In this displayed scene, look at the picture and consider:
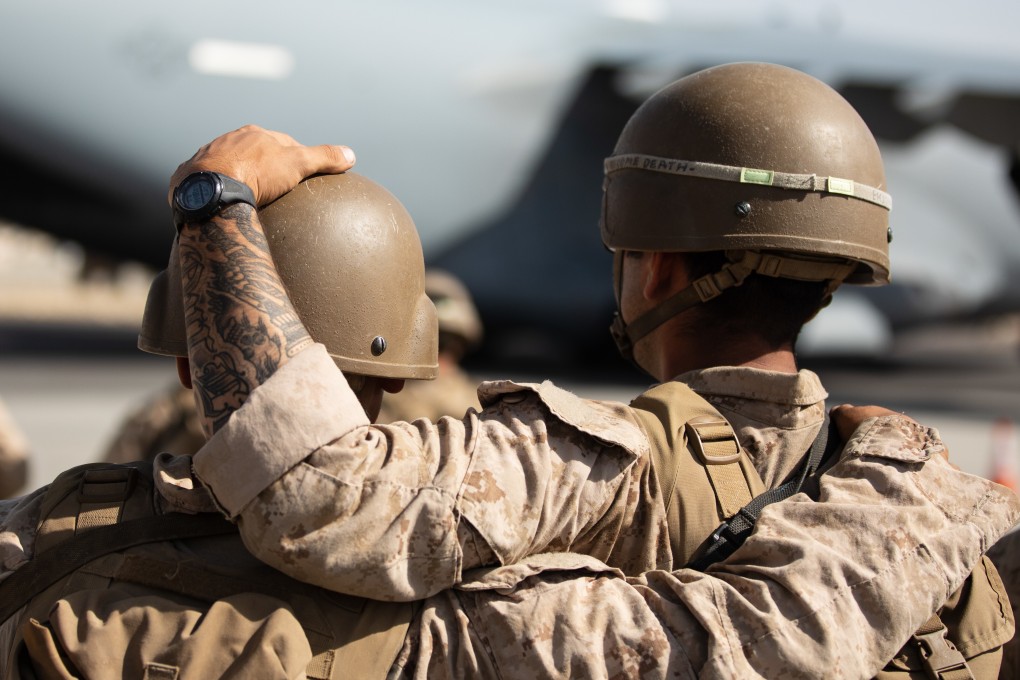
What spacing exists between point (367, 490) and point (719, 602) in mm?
537

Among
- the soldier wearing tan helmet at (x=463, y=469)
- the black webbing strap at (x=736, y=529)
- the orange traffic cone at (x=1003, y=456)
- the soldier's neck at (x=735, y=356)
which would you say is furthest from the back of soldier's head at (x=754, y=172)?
the orange traffic cone at (x=1003, y=456)

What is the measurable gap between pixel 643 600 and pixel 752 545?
0.60 ft

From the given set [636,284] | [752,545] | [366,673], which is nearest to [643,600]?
[752,545]

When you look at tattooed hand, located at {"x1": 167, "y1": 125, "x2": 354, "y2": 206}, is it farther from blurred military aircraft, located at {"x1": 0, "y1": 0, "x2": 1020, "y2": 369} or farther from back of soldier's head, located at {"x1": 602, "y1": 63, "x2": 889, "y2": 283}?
blurred military aircraft, located at {"x1": 0, "y1": 0, "x2": 1020, "y2": 369}

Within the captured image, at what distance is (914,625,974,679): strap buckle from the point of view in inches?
68.2

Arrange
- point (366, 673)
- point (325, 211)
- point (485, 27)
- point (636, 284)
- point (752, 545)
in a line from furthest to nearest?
1. point (485, 27)
2. point (636, 284)
3. point (325, 211)
4. point (752, 545)
5. point (366, 673)

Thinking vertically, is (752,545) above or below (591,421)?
below

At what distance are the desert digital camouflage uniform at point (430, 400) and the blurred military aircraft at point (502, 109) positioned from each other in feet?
18.5

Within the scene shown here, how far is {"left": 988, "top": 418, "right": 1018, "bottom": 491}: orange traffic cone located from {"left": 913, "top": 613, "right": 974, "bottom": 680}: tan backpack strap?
20.1 feet

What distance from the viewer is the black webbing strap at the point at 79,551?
1567 millimetres

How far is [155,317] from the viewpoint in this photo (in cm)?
193

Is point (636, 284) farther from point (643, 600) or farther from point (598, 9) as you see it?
point (598, 9)

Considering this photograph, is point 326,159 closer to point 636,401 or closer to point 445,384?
point 636,401

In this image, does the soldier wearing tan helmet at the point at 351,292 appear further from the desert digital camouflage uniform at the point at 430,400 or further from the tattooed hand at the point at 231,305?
the desert digital camouflage uniform at the point at 430,400
